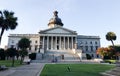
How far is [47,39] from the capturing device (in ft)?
328

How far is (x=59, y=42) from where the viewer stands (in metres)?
101

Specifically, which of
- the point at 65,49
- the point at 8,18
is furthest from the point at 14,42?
the point at 8,18

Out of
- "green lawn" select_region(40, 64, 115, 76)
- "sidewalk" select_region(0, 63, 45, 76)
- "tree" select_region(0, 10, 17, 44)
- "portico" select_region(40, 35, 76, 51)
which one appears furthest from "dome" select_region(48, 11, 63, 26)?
"sidewalk" select_region(0, 63, 45, 76)

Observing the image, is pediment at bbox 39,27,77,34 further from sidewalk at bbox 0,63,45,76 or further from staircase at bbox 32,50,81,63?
sidewalk at bbox 0,63,45,76

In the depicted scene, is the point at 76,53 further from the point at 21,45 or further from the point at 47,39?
the point at 21,45

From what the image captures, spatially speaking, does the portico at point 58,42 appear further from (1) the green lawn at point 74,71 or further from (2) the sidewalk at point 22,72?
(2) the sidewalk at point 22,72

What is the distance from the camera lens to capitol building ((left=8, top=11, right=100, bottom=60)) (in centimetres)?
8800

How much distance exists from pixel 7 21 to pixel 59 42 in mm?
63408

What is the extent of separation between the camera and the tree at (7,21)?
38.1 meters

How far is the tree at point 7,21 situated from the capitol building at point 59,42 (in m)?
45.3

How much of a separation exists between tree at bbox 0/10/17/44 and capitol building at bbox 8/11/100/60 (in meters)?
45.3

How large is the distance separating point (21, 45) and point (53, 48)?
34075mm

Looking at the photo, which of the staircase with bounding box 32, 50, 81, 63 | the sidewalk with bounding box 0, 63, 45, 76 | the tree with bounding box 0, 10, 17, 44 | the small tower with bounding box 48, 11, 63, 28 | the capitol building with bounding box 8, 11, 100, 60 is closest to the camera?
the sidewalk with bounding box 0, 63, 45, 76

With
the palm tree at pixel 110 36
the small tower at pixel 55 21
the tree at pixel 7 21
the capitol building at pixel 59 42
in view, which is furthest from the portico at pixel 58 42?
the tree at pixel 7 21
